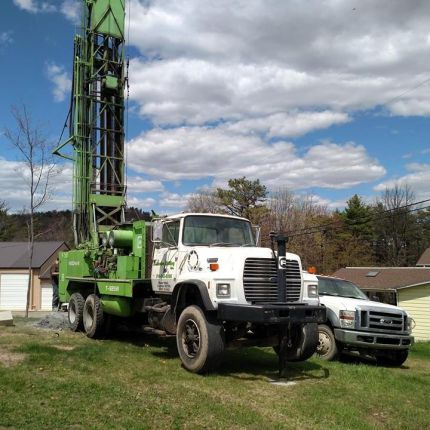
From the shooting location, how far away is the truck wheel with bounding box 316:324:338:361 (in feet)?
37.1

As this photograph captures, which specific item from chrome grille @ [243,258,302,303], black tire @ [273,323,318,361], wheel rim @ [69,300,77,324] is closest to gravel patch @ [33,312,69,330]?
wheel rim @ [69,300,77,324]

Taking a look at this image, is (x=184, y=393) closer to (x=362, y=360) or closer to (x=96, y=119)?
(x=362, y=360)

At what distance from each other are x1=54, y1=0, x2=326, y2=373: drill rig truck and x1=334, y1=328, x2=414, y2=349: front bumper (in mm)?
2189

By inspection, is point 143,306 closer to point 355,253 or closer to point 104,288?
point 104,288

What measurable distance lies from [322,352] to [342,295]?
180cm

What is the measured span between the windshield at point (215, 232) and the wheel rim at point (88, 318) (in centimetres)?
406

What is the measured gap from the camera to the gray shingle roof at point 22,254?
3741 cm

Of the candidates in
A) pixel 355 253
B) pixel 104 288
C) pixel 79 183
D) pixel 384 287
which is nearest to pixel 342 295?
pixel 104 288

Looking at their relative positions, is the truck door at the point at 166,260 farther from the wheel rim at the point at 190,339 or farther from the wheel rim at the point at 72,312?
the wheel rim at the point at 72,312

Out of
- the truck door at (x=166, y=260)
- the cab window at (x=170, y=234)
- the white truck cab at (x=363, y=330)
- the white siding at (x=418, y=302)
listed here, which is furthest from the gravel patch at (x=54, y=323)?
the white siding at (x=418, y=302)

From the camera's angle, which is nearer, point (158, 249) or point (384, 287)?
point (158, 249)

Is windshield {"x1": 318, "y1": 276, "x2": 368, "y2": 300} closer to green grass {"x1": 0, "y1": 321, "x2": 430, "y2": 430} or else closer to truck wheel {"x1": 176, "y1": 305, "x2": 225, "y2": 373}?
green grass {"x1": 0, "y1": 321, "x2": 430, "y2": 430}

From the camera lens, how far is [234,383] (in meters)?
7.96

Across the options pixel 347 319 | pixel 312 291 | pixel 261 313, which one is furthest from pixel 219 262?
pixel 347 319
